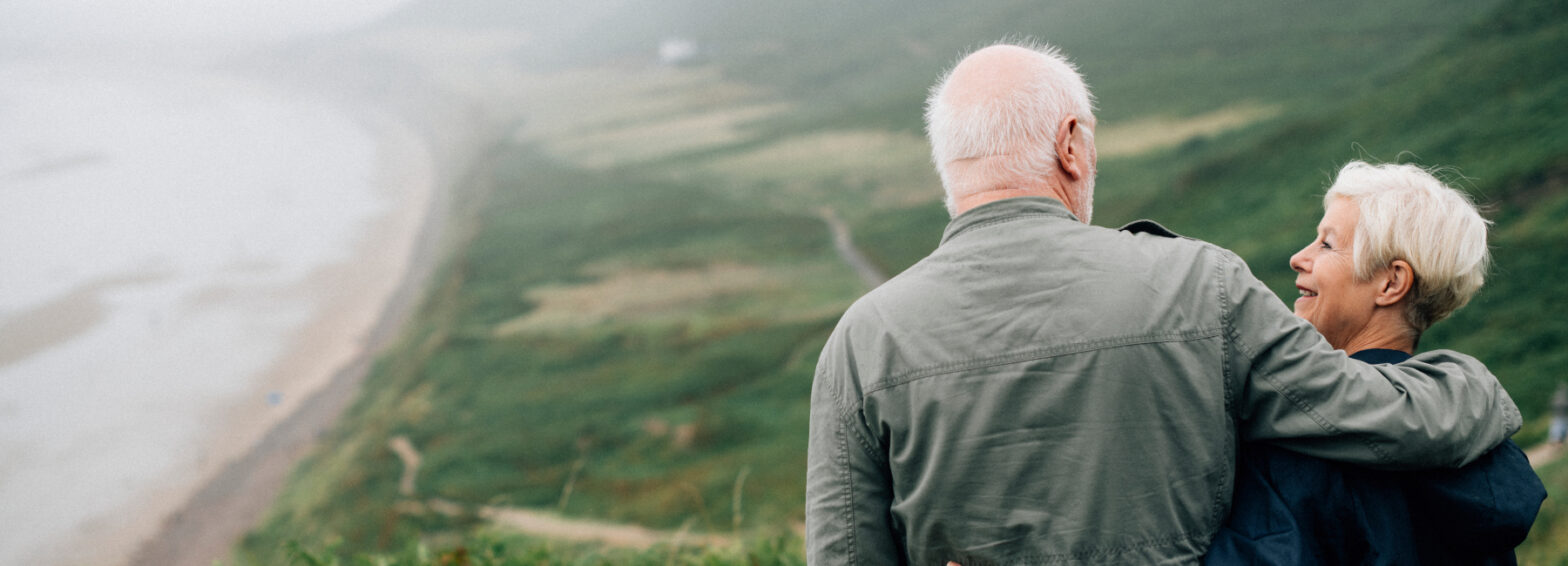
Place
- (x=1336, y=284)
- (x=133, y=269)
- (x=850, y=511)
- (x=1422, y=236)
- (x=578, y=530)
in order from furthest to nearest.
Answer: (x=133, y=269) → (x=578, y=530) → (x=1336, y=284) → (x=1422, y=236) → (x=850, y=511)

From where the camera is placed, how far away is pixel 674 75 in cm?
4406

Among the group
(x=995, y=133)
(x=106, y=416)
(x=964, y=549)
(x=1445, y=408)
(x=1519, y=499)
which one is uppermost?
(x=995, y=133)

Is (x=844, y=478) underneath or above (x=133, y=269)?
above

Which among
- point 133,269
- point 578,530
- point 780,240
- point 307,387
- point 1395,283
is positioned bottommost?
point 307,387

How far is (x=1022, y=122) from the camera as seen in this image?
180 centimetres

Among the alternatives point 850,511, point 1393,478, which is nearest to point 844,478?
point 850,511

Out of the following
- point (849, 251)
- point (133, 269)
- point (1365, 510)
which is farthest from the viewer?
point (133, 269)

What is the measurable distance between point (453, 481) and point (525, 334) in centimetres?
566

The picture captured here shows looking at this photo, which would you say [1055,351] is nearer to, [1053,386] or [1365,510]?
[1053,386]

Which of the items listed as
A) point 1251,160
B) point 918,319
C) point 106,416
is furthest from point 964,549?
point 106,416

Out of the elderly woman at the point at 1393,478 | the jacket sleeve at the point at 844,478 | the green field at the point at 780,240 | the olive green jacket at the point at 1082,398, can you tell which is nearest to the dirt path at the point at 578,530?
the green field at the point at 780,240

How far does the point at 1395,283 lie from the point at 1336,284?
0.11 meters

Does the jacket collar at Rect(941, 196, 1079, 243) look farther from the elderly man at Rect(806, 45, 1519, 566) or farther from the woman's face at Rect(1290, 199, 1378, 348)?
the woman's face at Rect(1290, 199, 1378, 348)

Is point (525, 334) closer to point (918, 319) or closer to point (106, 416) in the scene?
point (106, 416)
